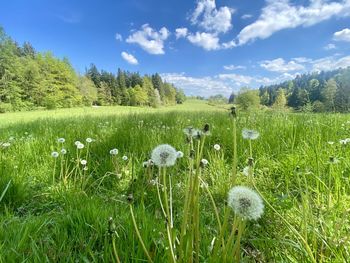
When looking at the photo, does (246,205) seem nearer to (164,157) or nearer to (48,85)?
(164,157)

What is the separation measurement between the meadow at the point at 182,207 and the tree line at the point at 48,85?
5666 cm

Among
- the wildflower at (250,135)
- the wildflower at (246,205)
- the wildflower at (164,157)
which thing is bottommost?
the wildflower at (246,205)

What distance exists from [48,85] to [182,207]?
2735 inches

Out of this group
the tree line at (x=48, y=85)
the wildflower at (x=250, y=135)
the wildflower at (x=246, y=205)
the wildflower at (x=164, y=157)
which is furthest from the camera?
the tree line at (x=48, y=85)

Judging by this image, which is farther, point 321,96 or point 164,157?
point 321,96

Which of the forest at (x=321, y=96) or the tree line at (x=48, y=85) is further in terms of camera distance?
the tree line at (x=48, y=85)

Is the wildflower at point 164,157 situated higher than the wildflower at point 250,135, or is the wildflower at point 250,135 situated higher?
the wildflower at point 250,135

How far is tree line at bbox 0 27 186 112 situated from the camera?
53.4 m

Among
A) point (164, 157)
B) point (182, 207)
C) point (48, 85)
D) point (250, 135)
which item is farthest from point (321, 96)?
point (48, 85)

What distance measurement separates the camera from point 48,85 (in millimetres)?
62438

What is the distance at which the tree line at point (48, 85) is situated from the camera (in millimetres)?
53406

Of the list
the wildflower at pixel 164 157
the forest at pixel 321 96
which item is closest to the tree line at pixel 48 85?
the forest at pixel 321 96

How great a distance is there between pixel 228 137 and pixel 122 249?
317 cm

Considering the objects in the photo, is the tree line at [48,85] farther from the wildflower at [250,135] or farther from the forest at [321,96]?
the wildflower at [250,135]
